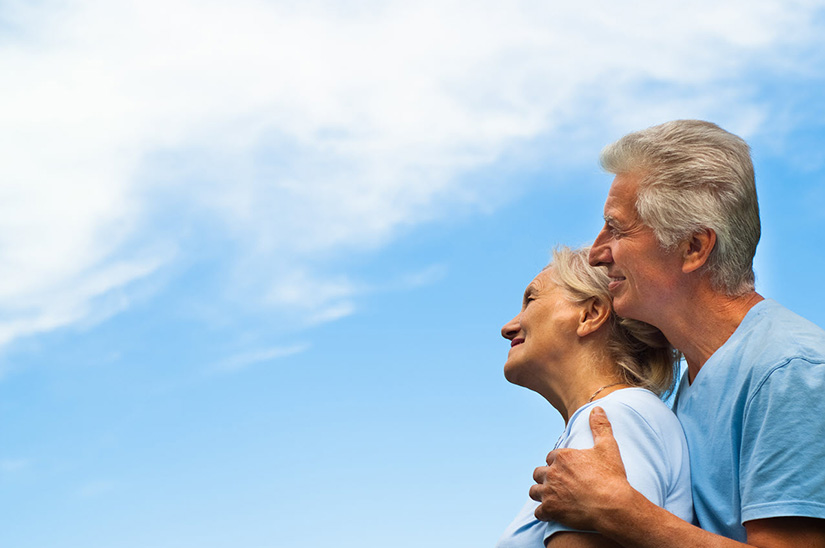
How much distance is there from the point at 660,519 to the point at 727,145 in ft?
4.69

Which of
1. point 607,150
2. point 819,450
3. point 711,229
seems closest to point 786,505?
point 819,450

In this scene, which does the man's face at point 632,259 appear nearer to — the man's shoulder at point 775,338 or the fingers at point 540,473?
the man's shoulder at point 775,338

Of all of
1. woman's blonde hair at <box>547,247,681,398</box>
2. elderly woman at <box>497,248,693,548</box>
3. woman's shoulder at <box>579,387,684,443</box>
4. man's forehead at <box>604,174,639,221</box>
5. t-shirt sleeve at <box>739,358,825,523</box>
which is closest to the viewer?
t-shirt sleeve at <box>739,358,825,523</box>

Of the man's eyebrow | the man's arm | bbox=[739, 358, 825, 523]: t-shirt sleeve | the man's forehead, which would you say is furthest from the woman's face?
bbox=[739, 358, 825, 523]: t-shirt sleeve

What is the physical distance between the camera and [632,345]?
3.72 m

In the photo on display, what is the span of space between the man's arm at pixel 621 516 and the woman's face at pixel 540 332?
3.06 ft

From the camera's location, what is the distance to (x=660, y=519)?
2.61 metres

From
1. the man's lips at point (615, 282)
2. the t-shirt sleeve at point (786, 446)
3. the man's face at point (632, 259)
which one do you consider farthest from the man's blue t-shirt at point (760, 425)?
the man's lips at point (615, 282)

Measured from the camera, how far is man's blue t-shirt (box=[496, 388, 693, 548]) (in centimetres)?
286

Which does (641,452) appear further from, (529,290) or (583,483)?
(529,290)

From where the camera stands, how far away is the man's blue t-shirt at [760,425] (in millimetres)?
2578

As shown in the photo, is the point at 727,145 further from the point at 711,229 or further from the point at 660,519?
the point at 660,519

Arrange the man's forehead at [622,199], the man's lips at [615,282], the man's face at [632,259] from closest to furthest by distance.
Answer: the man's face at [632,259], the man's forehead at [622,199], the man's lips at [615,282]

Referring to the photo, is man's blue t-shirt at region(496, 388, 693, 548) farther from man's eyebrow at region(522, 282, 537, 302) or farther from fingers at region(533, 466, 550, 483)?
man's eyebrow at region(522, 282, 537, 302)
